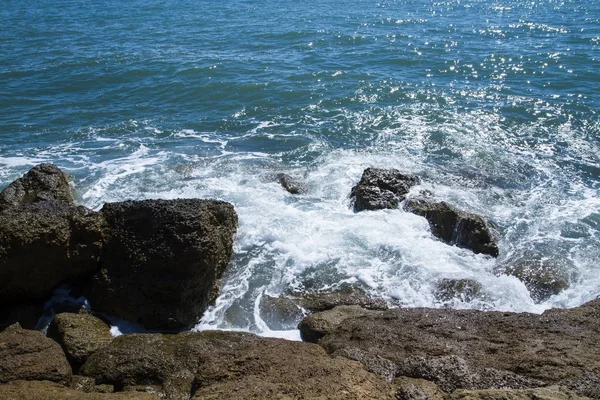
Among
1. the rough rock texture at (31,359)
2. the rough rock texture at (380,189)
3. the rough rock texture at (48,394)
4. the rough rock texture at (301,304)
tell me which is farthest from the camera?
the rough rock texture at (380,189)

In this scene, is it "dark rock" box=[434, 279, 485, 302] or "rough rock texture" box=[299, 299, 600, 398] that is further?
"dark rock" box=[434, 279, 485, 302]

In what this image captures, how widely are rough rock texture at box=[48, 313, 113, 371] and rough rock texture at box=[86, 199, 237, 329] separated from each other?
2.19 ft

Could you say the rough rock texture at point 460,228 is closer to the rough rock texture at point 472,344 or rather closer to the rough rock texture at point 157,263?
the rough rock texture at point 472,344

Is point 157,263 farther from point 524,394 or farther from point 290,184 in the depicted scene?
point 524,394

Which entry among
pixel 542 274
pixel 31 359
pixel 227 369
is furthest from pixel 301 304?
pixel 542 274

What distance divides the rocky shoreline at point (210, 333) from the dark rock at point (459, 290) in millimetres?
30

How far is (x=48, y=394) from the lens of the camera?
6.31 m

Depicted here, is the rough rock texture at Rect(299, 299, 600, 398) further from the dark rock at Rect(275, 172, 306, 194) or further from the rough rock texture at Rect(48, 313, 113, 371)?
the dark rock at Rect(275, 172, 306, 194)

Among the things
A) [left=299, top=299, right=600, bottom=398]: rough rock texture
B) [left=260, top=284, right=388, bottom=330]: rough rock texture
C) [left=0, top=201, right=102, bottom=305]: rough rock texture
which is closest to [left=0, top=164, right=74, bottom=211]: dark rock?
[left=0, top=201, right=102, bottom=305]: rough rock texture

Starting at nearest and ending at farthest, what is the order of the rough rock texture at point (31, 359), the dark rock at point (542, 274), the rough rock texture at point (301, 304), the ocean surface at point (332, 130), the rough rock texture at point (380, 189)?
the rough rock texture at point (31, 359) → the rough rock texture at point (301, 304) → the dark rock at point (542, 274) → the ocean surface at point (332, 130) → the rough rock texture at point (380, 189)

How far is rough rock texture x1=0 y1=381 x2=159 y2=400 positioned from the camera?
6191mm

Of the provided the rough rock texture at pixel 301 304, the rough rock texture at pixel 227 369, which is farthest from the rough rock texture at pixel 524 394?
the rough rock texture at pixel 301 304

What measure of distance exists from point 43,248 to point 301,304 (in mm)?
4834

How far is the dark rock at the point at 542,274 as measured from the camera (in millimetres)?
10609
